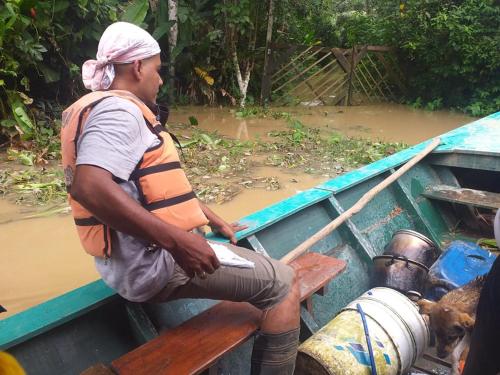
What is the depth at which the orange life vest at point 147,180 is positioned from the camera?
1.54 metres

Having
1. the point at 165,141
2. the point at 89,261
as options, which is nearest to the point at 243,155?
the point at 89,261

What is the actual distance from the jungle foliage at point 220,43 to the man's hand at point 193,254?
5.64 m

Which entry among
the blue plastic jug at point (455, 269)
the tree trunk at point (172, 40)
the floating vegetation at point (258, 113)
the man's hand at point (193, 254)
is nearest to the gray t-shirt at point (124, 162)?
the man's hand at point (193, 254)

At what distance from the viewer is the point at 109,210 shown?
1.38 m

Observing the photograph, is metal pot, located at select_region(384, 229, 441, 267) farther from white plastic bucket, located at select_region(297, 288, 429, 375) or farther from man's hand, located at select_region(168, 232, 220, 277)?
man's hand, located at select_region(168, 232, 220, 277)

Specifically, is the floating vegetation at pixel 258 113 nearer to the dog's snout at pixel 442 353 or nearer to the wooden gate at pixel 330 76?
the wooden gate at pixel 330 76

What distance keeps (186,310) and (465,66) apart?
38.0 feet

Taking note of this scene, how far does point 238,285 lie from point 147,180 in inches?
21.5

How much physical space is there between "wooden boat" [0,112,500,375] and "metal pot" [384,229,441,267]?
0.19 meters

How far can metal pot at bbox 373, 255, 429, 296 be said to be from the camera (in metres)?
Answer: 2.88

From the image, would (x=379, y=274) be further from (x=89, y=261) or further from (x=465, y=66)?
(x=465, y=66)

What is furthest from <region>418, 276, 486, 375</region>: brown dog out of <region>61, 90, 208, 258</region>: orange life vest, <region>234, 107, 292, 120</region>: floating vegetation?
<region>234, 107, 292, 120</region>: floating vegetation

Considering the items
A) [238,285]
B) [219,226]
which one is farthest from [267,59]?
[238,285]

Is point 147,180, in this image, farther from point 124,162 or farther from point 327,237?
point 327,237
